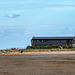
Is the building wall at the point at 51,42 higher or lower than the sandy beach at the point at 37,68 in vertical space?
higher

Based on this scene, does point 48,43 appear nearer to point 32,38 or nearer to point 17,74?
point 32,38

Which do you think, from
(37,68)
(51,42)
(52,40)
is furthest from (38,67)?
(51,42)

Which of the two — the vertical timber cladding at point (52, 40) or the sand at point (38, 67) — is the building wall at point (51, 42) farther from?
the sand at point (38, 67)

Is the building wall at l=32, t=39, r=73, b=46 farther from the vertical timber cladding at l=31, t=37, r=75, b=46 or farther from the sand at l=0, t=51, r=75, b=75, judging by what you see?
the sand at l=0, t=51, r=75, b=75

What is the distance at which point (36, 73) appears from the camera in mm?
27781

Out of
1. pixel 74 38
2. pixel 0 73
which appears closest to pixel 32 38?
pixel 74 38

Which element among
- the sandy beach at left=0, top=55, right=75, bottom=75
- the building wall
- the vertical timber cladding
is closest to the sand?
the sandy beach at left=0, top=55, right=75, bottom=75

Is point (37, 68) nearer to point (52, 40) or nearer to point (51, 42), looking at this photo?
point (52, 40)

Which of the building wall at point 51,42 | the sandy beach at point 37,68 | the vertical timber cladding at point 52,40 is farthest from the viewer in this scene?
the building wall at point 51,42

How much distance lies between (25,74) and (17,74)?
0.78 m

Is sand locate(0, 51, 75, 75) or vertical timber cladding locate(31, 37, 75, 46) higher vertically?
vertical timber cladding locate(31, 37, 75, 46)

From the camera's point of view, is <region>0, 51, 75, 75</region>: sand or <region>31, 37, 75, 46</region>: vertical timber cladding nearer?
<region>0, 51, 75, 75</region>: sand

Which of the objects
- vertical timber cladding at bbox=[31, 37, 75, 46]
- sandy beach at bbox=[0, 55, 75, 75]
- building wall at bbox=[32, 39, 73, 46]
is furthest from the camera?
building wall at bbox=[32, 39, 73, 46]

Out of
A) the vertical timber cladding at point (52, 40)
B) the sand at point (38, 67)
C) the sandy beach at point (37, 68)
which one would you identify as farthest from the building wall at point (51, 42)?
the sandy beach at point (37, 68)
